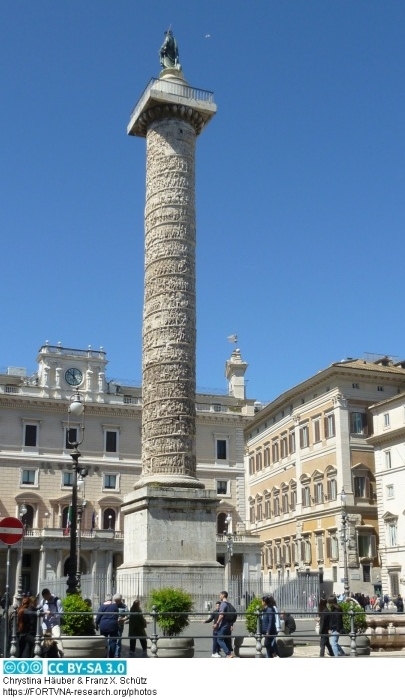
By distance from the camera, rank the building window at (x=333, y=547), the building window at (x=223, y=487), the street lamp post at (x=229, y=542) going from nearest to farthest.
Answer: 1. the building window at (x=333, y=547)
2. the street lamp post at (x=229, y=542)
3. the building window at (x=223, y=487)

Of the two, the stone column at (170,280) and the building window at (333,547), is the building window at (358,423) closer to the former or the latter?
the building window at (333,547)

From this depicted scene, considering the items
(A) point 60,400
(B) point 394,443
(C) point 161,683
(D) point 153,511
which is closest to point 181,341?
(D) point 153,511

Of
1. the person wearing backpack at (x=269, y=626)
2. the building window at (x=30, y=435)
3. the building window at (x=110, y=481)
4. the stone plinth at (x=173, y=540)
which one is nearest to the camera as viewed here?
the person wearing backpack at (x=269, y=626)

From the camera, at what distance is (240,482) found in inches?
1721

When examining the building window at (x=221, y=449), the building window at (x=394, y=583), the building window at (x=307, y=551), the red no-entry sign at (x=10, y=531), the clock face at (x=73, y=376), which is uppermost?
the clock face at (x=73, y=376)

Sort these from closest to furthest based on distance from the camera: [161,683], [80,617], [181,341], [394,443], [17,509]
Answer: [161,683] < [80,617] < [181,341] < [394,443] < [17,509]

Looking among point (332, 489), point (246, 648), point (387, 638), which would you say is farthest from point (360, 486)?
point (246, 648)

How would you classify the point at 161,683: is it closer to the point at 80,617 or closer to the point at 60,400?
the point at 80,617

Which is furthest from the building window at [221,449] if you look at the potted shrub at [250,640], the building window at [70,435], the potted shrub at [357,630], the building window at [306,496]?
the potted shrub at [250,640]

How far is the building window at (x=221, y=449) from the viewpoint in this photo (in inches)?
1727

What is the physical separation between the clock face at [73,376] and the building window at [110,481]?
4826mm

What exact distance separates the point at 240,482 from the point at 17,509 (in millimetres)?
11469

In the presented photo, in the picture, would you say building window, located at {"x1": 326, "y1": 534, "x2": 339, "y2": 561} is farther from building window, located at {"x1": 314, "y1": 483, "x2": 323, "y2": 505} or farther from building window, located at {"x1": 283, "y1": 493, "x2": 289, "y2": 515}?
building window, located at {"x1": 283, "y1": 493, "x2": 289, "y2": 515}

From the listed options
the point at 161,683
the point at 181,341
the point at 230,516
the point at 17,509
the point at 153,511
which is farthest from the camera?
the point at 230,516
